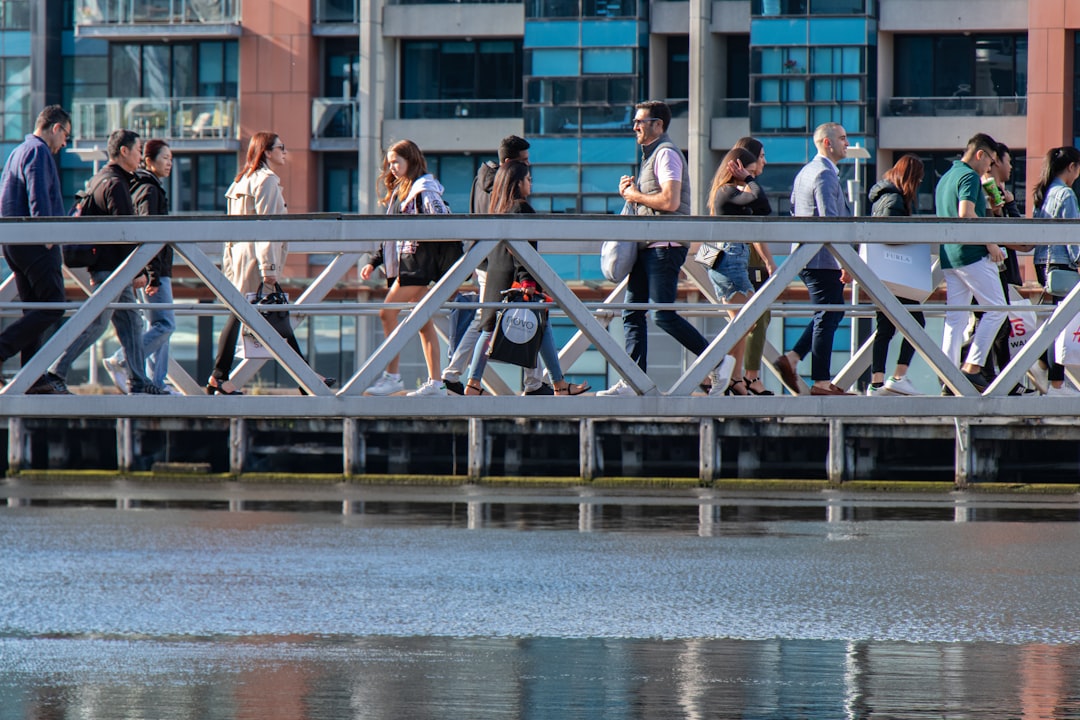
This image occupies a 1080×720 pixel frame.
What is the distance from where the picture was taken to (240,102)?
166ft

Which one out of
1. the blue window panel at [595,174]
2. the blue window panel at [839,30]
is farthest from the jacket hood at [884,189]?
the blue window panel at [595,174]

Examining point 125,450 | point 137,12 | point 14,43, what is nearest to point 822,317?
point 125,450

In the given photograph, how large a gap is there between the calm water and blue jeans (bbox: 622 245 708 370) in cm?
217

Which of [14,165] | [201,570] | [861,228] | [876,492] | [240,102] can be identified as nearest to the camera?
[861,228]

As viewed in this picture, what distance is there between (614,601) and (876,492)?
12.8 m

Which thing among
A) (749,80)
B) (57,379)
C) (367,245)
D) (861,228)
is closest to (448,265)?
(367,245)

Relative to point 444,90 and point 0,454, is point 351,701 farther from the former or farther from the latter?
point 444,90

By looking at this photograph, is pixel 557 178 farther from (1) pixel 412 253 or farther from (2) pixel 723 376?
(1) pixel 412 253

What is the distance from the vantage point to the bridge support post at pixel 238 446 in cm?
3112

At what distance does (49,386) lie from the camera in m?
9.70

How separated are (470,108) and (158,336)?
1533 inches

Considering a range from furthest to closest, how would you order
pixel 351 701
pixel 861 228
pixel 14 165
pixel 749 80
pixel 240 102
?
pixel 240 102
pixel 749 80
pixel 351 701
pixel 14 165
pixel 861 228

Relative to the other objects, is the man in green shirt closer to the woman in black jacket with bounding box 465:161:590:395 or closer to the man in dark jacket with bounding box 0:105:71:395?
the woman in black jacket with bounding box 465:161:590:395

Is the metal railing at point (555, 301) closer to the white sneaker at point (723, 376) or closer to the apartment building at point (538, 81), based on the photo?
the white sneaker at point (723, 376)
